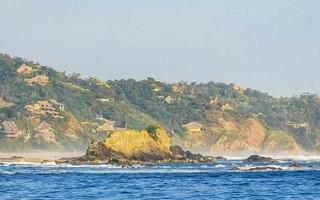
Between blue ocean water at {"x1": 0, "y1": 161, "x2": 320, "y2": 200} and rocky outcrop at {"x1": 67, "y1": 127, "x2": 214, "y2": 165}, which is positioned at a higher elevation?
rocky outcrop at {"x1": 67, "y1": 127, "x2": 214, "y2": 165}

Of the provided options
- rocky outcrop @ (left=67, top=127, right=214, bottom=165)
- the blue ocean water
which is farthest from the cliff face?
the blue ocean water

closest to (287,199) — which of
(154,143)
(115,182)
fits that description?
(115,182)

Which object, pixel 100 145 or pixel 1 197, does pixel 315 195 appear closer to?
pixel 1 197

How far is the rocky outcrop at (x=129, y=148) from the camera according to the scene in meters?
135

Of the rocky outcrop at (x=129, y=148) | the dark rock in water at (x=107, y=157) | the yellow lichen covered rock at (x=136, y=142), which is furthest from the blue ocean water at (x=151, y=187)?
the yellow lichen covered rock at (x=136, y=142)

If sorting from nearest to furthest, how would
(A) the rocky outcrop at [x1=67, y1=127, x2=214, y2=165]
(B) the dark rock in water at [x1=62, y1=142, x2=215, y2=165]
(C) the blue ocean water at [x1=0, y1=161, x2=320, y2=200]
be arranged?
(C) the blue ocean water at [x1=0, y1=161, x2=320, y2=200] → (B) the dark rock in water at [x1=62, y1=142, x2=215, y2=165] → (A) the rocky outcrop at [x1=67, y1=127, x2=214, y2=165]


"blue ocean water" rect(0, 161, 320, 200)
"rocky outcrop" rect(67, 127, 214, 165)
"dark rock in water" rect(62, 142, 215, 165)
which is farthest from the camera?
"rocky outcrop" rect(67, 127, 214, 165)

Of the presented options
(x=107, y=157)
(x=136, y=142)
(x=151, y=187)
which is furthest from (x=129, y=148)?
(x=151, y=187)

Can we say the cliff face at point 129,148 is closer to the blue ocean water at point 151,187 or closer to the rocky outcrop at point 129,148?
the rocky outcrop at point 129,148

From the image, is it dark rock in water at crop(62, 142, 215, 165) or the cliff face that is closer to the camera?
dark rock in water at crop(62, 142, 215, 165)

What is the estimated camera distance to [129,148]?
137 meters

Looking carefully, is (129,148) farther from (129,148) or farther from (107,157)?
(107,157)

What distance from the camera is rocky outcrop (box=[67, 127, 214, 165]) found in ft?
442

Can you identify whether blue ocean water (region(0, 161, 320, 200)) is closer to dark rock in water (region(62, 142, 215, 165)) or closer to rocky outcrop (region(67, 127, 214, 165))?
dark rock in water (region(62, 142, 215, 165))
